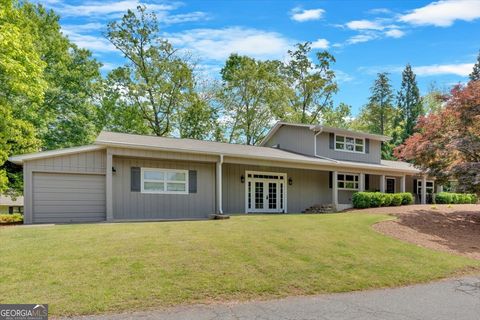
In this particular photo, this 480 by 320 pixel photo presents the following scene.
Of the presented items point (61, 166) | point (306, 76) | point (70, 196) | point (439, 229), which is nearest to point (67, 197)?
point (70, 196)

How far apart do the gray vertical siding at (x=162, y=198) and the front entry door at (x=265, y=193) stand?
9.25ft

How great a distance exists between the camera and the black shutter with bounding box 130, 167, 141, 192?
1460cm

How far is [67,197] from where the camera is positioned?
43.8ft

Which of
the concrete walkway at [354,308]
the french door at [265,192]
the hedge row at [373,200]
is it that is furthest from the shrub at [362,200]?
the concrete walkway at [354,308]

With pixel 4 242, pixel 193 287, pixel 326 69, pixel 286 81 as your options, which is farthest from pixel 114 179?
pixel 326 69

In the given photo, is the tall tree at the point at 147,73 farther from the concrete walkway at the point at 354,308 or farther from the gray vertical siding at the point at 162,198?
the concrete walkway at the point at 354,308

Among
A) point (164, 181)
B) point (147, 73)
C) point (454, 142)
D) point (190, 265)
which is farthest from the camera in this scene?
point (147, 73)

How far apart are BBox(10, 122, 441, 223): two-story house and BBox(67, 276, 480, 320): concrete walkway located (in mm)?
9360

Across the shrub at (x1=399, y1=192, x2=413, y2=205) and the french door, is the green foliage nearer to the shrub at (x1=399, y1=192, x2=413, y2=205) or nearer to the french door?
the french door

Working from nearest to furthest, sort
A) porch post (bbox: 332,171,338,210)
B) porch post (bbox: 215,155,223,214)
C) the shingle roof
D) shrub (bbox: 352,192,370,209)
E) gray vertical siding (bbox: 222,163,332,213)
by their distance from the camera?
the shingle roof < porch post (bbox: 215,155,223,214) < gray vertical siding (bbox: 222,163,332,213) < shrub (bbox: 352,192,370,209) < porch post (bbox: 332,171,338,210)

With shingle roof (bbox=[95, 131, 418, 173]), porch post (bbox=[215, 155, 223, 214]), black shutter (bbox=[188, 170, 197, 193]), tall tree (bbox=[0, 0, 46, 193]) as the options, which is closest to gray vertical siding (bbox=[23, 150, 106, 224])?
shingle roof (bbox=[95, 131, 418, 173])

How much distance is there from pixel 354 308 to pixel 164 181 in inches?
439

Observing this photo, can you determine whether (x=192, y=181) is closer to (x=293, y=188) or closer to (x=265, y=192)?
(x=265, y=192)

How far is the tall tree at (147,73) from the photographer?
1174 inches
